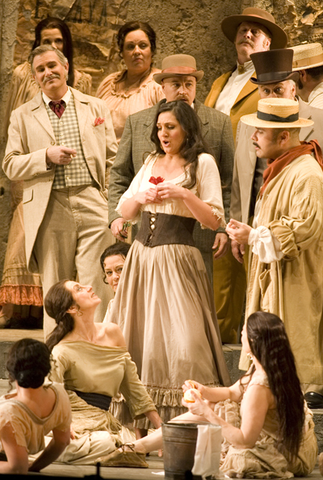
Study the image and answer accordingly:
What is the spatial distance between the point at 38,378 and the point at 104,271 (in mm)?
1949

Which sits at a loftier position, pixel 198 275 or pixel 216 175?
pixel 216 175

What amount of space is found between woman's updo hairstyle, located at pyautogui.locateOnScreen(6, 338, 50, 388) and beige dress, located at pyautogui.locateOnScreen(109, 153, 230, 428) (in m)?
1.11

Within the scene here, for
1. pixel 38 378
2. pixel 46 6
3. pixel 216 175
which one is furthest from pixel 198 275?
pixel 46 6

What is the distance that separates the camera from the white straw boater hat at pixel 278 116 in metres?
5.04

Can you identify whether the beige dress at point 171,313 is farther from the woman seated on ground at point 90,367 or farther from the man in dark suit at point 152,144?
the man in dark suit at point 152,144

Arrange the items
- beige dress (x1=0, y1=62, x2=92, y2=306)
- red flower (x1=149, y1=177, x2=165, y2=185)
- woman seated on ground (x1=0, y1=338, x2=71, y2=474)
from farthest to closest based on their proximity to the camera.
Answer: beige dress (x1=0, y1=62, x2=92, y2=306) < red flower (x1=149, y1=177, x2=165, y2=185) < woman seated on ground (x1=0, y1=338, x2=71, y2=474)

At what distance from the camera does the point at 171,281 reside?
5062 mm

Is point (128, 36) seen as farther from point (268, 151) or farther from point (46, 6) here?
point (268, 151)

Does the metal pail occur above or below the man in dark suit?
below

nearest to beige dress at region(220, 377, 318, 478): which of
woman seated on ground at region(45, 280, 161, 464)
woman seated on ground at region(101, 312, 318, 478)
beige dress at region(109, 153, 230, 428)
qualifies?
woman seated on ground at region(101, 312, 318, 478)

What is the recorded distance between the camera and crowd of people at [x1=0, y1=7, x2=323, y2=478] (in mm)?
4250

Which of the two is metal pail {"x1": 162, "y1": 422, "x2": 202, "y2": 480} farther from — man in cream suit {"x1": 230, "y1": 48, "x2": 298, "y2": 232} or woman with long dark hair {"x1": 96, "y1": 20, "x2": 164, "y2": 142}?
woman with long dark hair {"x1": 96, "y1": 20, "x2": 164, "y2": 142}

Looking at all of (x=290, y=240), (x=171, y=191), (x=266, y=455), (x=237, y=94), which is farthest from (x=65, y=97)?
(x=266, y=455)

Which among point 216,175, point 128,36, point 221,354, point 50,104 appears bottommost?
point 221,354
